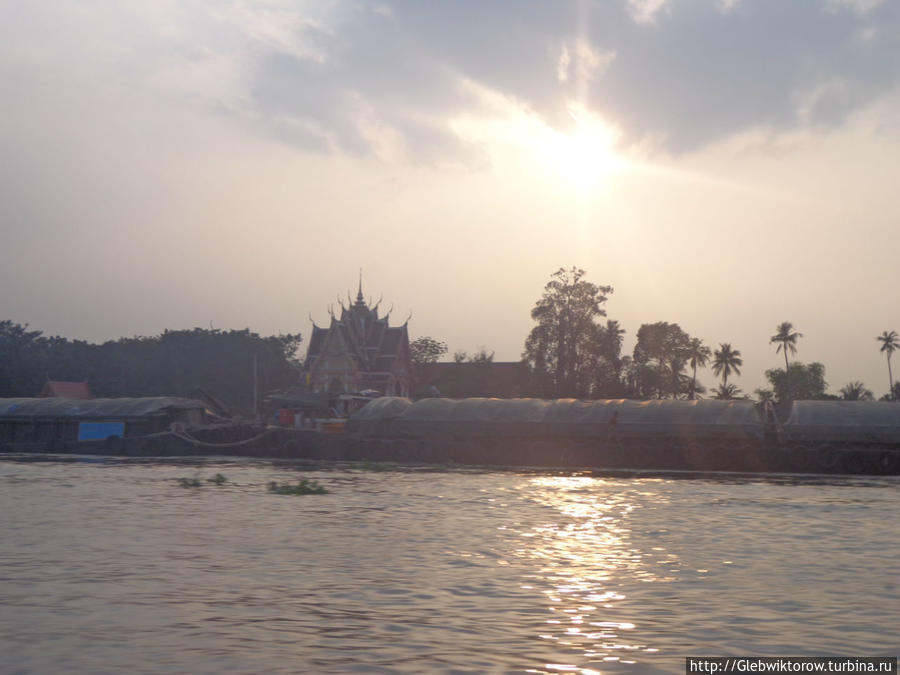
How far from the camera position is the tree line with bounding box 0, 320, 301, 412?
86.9 metres

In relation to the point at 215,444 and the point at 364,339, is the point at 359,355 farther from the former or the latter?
the point at 215,444

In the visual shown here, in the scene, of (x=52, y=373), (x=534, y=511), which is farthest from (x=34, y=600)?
(x=52, y=373)

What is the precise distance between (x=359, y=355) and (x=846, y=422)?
170 feet

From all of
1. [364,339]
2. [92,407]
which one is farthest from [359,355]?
[92,407]

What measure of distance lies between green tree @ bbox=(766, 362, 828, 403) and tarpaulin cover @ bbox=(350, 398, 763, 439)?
71.3 m

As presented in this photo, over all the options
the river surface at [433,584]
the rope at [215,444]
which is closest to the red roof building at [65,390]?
the rope at [215,444]

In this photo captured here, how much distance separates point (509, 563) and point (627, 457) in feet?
103

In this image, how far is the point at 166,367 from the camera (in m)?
90.9

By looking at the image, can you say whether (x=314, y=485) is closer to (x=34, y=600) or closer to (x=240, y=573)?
(x=240, y=573)

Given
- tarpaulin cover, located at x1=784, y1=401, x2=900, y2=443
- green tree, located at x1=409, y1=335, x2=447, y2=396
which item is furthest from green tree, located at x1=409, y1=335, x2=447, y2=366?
tarpaulin cover, located at x1=784, y1=401, x2=900, y2=443

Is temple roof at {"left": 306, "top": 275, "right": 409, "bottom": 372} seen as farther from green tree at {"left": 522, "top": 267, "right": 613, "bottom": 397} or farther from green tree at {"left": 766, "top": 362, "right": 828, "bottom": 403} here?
green tree at {"left": 766, "top": 362, "right": 828, "bottom": 403}

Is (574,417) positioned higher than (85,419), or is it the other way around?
(574,417)

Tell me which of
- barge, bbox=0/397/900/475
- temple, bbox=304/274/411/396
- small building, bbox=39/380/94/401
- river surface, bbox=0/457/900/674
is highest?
temple, bbox=304/274/411/396

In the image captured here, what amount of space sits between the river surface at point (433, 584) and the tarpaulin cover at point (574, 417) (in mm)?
21069
